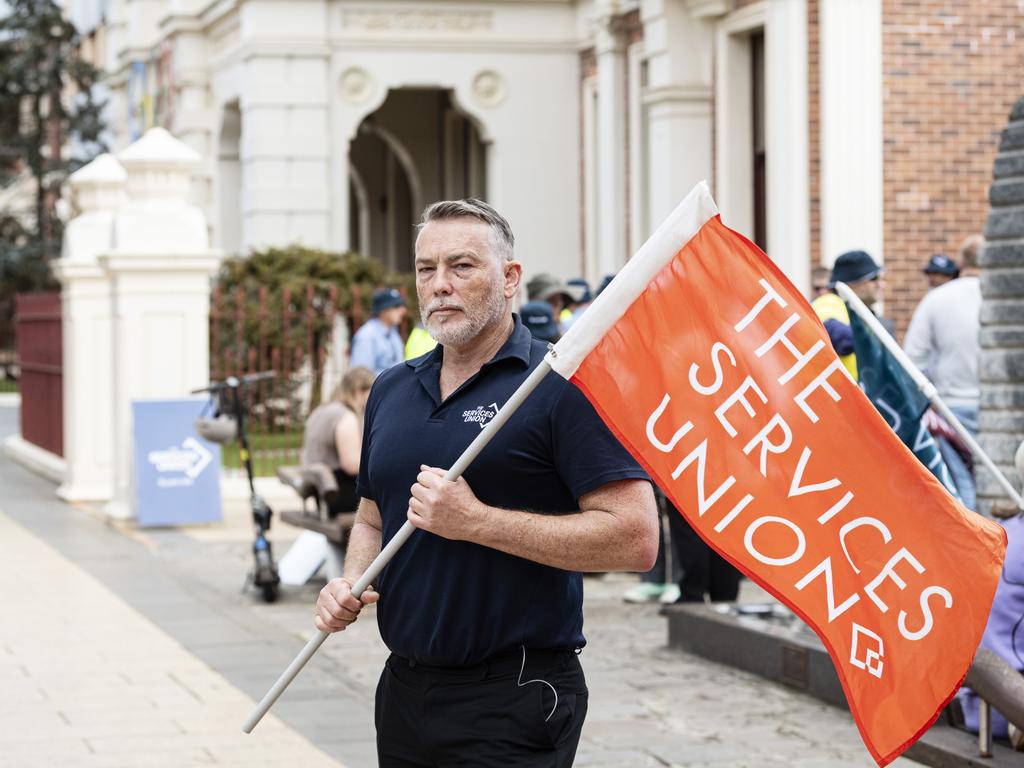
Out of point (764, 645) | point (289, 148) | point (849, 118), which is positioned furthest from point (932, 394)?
point (289, 148)

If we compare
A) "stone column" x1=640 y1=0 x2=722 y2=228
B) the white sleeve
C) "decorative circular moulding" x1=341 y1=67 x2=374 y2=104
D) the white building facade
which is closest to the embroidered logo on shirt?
the white sleeve

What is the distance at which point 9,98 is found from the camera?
43875 millimetres

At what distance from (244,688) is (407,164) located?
77.3 feet

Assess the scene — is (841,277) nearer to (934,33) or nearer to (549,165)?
(934,33)

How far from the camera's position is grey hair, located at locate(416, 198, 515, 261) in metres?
4.05

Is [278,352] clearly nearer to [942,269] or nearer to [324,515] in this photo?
[324,515]

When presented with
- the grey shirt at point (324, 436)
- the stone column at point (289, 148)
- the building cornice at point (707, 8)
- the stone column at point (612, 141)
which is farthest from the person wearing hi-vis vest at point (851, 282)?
the stone column at point (289, 148)

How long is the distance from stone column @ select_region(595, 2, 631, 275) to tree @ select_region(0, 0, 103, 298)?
822 inches

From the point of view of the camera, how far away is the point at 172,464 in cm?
1430

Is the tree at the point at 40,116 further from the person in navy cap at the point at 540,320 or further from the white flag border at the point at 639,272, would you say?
the white flag border at the point at 639,272

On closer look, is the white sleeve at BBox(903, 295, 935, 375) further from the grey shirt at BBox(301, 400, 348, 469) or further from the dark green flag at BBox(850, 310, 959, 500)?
the grey shirt at BBox(301, 400, 348, 469)

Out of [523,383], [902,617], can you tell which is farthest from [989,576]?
[523,383]

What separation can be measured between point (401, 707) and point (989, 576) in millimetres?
1298

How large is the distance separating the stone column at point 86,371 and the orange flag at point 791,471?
12934 millimetres
